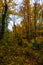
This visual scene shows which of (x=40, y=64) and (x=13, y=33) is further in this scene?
(x=13, y=33)

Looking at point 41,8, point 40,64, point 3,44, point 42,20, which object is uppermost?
point 41,8

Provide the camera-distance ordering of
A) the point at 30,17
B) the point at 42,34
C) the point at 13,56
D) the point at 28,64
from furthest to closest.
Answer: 1. the point at 30,17
2. the point at 42,34
3. the point at 13,56
4. the point at 28,64

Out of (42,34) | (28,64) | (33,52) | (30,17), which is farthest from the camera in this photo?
(30,17)

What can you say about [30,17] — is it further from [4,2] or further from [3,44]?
[3,44]

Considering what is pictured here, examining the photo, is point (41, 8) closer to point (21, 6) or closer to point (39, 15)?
point (39, 15)

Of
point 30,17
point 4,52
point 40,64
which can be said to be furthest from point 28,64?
point 30,17

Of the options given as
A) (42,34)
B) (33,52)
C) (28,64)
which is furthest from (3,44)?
(42,34)

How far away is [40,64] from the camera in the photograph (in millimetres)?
17891

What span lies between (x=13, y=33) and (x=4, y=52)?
780 cm

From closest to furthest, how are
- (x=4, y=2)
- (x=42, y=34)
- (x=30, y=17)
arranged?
(x=4, y=2) < (x=42, y=34) < (x=30, y=17)

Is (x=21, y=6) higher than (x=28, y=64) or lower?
higher

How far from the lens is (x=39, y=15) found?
1085 inches

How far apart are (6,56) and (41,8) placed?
470 inches

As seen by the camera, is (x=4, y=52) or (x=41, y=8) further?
(x=41, y=8)
